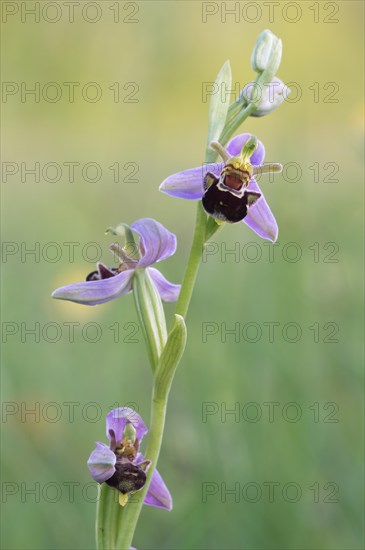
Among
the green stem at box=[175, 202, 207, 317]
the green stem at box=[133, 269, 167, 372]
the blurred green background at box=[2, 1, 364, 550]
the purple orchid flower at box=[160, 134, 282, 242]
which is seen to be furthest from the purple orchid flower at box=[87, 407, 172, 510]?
the blurred green background at box=[2, 1, 364, 550]

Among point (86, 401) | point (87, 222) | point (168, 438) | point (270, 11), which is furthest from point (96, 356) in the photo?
point (270, 11)

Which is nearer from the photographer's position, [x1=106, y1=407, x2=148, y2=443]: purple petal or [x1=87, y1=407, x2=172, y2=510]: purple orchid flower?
[x1=87, y1=407, x2=172, y2=510]: purple orchid flower

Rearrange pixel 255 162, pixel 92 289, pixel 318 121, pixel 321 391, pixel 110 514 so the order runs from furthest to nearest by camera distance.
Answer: pixel 318 121 → pixel 321 391 → pixel 255 162 → pixel 92 289 → pixel 110 514

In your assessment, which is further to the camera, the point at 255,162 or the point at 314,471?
the point at 314,471

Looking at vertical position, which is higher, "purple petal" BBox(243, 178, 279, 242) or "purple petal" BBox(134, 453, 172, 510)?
"purple petal" BBox(243, 178, 279, 242)

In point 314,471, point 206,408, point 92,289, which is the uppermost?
point 92,289

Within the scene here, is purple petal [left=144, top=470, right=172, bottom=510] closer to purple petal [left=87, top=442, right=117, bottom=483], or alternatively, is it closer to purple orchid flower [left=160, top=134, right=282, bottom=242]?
purple petal [left=87, top=442, right=117, bottom=483]

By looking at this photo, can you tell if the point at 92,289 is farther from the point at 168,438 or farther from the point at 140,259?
the point at 168,438
